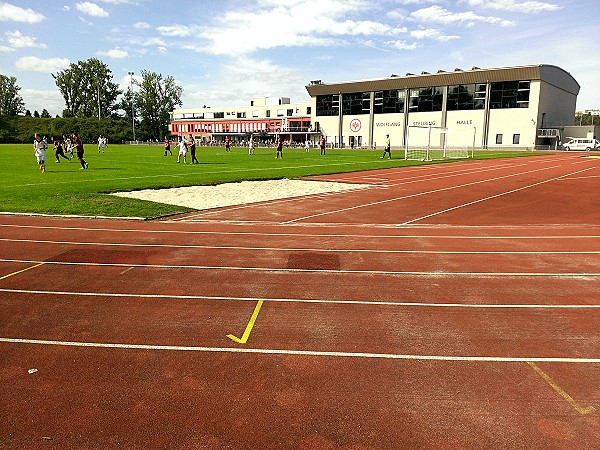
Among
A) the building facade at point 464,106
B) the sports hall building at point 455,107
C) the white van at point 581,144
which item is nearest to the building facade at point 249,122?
the sports hall building at point 455,107

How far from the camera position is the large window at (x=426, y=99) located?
74.7m

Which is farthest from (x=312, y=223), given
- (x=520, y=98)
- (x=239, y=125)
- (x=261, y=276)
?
(x=239, y=125)

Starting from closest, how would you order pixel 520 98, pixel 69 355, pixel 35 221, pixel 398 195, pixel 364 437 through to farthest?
pixel 364 437 < pixel 69 355 < pixel 35 221 < pixel 398 195 < pixel 520 98

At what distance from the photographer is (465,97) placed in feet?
236

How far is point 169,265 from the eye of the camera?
8609 millimetres

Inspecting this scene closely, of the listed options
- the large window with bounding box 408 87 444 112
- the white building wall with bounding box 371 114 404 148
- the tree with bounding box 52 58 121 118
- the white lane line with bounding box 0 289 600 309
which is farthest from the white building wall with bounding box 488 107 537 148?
the tree with bounding box 52 58 121 118

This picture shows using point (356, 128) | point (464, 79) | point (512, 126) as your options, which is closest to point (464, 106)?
point (464, 79)

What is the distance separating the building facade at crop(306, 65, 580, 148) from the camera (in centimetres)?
6644

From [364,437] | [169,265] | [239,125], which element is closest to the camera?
[364,437]

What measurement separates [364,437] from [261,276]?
14.9 ft

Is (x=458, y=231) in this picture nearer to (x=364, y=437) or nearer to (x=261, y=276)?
(x=261, y=276)

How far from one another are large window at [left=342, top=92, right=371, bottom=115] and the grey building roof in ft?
3.55

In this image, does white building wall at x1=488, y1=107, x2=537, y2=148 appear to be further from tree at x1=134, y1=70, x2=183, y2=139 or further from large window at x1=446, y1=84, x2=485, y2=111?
tree at x1=134, y1=70, x2=183, y2=139

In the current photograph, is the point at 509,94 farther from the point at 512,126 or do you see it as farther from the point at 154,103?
Result: the point at 154,103
